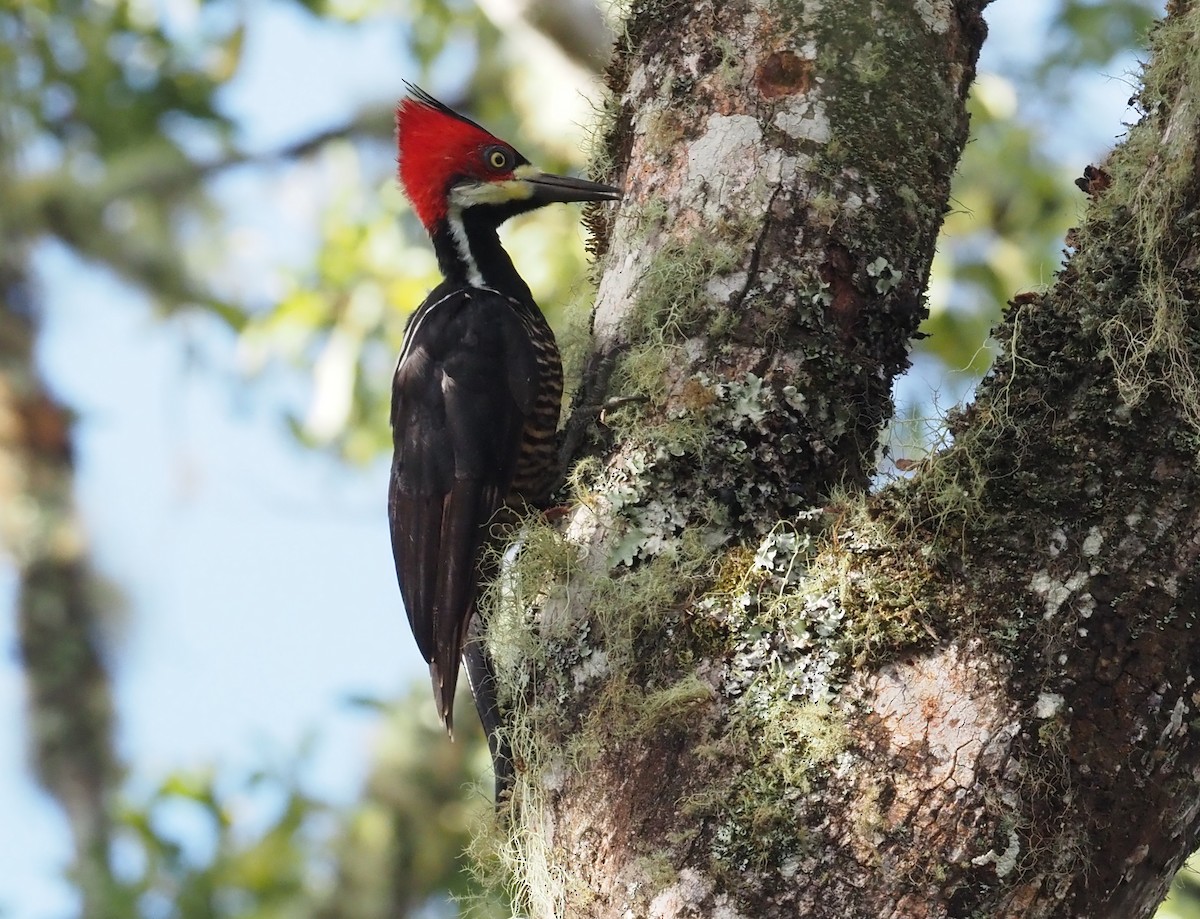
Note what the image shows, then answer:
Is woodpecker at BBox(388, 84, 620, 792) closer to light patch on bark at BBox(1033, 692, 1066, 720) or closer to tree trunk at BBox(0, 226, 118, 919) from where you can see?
light patch on bark at BBox(1033, 692, 1066, 720)

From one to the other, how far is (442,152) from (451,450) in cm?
91

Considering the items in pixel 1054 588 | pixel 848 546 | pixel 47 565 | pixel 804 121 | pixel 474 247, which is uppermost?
pixel 47 565

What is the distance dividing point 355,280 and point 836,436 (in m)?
3.31

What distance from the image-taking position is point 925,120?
242 centimetres

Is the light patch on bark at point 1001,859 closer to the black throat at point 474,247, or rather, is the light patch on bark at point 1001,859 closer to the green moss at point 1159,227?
the green moss at point 1159,227

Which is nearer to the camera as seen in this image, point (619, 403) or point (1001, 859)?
point (1001, 859)

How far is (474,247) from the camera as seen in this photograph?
3439mm

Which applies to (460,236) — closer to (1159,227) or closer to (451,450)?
(451,450)

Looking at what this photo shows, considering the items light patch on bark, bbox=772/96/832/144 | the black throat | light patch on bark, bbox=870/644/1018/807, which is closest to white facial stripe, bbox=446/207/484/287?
the black throat

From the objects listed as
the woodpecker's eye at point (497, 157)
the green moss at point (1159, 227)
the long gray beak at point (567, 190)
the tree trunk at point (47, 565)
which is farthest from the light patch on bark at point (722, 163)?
the tree trunk at point (47, 565)

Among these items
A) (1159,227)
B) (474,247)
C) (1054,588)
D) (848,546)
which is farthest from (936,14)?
(474,247)

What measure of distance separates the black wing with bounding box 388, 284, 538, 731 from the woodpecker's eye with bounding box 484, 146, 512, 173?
39cm

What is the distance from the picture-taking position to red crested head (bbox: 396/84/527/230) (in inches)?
136

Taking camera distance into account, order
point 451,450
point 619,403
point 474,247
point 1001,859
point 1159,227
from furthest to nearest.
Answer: point 474,247 < point 451,450 < point 619,403 < point 1159,227 < point 1001,859
